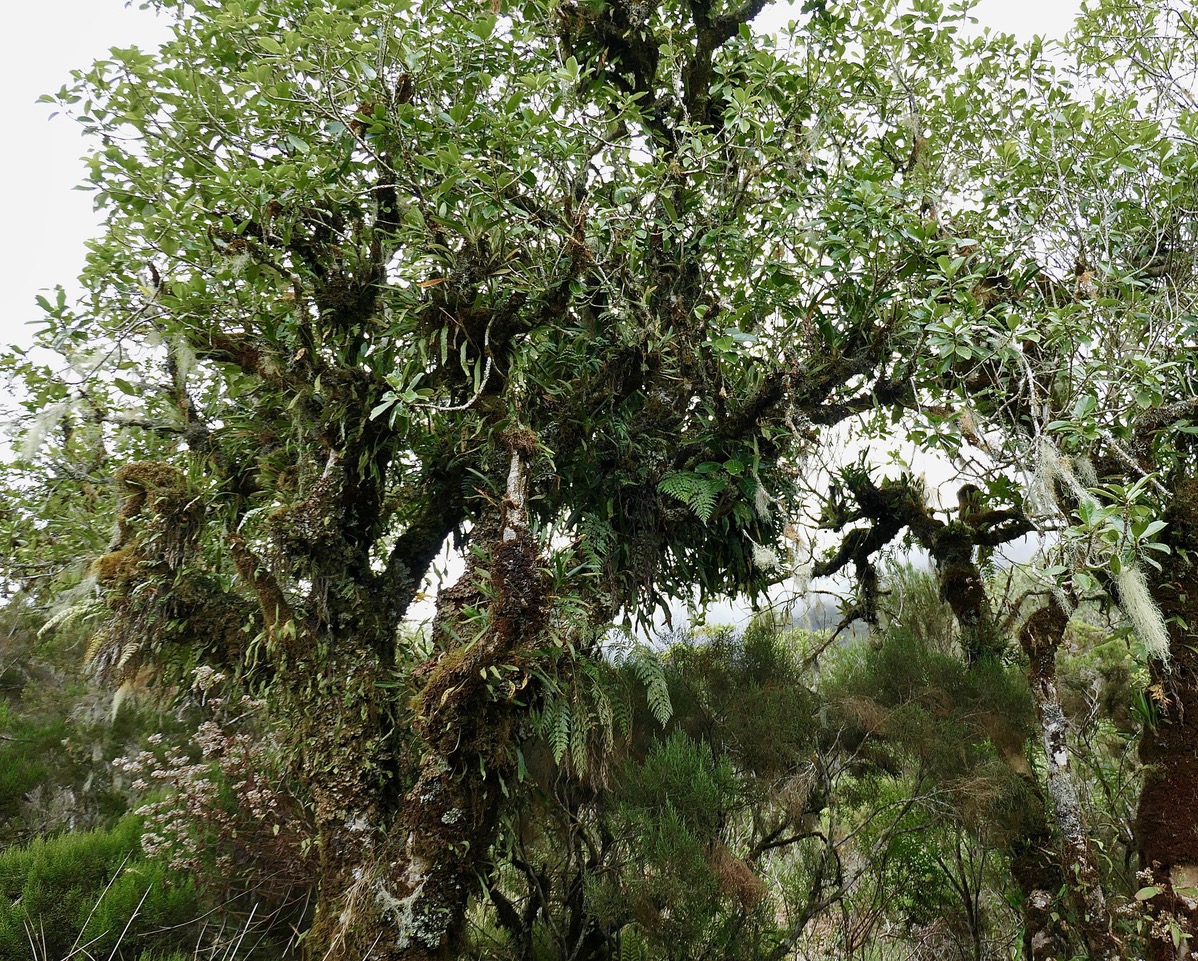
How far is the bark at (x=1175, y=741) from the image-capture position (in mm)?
2619

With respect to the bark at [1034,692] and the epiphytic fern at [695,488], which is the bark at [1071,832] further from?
the epiphytic fern at [695,488]

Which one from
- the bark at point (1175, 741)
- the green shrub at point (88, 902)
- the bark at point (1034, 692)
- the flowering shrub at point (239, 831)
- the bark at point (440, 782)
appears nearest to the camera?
the bark at point (440, 782)

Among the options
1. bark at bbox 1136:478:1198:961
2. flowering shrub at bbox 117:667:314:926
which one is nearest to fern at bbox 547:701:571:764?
flowering shrub at bbox 117:667:314:926

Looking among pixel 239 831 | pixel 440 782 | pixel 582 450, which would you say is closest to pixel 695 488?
pixel 582 450

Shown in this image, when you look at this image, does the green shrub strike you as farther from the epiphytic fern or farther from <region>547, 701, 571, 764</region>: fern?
the epiphytic fern

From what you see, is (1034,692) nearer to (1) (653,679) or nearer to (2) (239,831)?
(1) (653,679)

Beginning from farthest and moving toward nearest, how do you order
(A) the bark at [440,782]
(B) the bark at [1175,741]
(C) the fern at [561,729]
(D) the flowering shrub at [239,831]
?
(D) the flowering shrub at [239,831] < (B) the bark at [1175,741] < (C) the fern at [561,729] < (A) the bark at [440,782]

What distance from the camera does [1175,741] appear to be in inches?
109

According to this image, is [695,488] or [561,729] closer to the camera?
[561,729]

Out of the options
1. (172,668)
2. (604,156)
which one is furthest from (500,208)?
(172,668)

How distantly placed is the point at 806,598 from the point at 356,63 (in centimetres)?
263

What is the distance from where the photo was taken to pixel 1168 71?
2.88 meters

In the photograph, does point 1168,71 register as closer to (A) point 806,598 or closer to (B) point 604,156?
(B) point 604,156

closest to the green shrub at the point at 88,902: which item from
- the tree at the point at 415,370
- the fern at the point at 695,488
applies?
the tree at the point at 415,370
